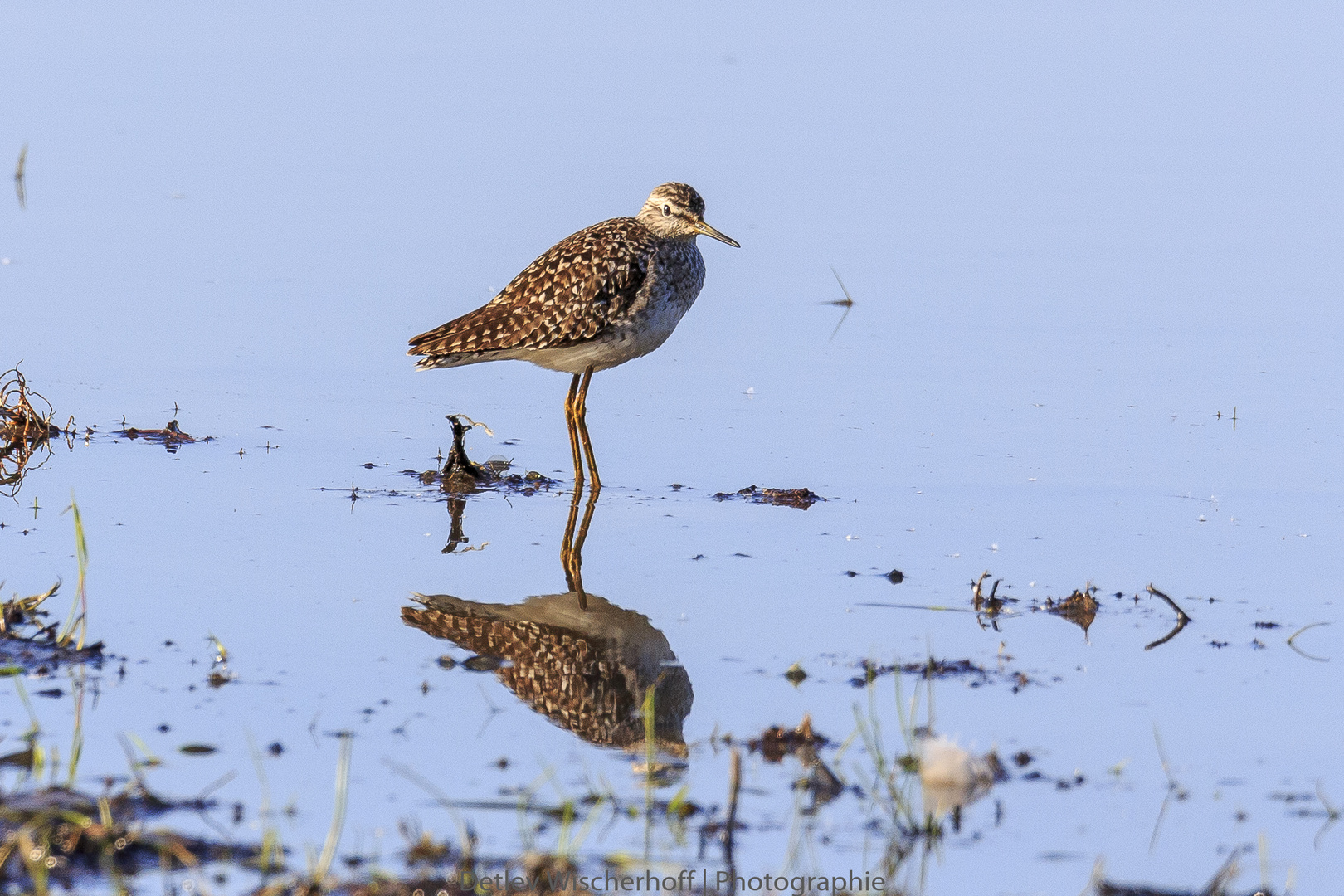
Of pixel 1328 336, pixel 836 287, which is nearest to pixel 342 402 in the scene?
pixel 836 287

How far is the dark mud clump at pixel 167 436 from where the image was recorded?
8375 mm

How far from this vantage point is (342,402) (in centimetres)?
941

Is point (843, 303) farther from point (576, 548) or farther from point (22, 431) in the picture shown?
point (22, 431)

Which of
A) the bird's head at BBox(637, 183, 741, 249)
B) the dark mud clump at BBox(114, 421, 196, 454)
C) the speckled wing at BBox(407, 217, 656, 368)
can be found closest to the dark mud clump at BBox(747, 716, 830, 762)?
the speckled wing at BBox(407, 217, 656, 368)

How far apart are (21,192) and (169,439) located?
6.01 meters

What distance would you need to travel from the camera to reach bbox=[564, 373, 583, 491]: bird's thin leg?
8273mm

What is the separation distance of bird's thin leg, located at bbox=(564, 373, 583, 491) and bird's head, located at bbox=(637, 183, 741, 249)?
→ 99 centimetres

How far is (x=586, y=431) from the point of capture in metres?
8.59

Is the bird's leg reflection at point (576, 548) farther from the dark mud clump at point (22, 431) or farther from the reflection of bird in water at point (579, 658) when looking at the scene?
the dark mud clump at point (22, 431)

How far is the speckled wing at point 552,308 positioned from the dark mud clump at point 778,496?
1271 millimetres

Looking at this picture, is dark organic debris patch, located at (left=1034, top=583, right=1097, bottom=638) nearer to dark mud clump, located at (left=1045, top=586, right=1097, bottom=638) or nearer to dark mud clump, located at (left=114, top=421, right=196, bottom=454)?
dark mud clump, located at (left=1045, top=586, right=1097, bottom=638)

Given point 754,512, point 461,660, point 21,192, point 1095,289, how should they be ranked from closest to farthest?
1. point 461,660
2. point 754,512
3. point 1095,289
4. point 21,192

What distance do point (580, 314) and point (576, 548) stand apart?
1.74 m

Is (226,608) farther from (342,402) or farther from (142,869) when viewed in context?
(342,402)
